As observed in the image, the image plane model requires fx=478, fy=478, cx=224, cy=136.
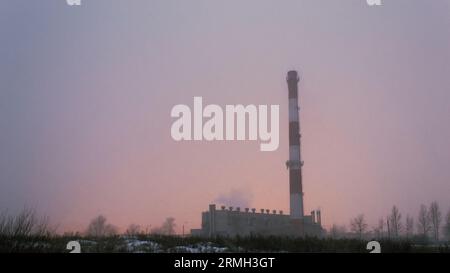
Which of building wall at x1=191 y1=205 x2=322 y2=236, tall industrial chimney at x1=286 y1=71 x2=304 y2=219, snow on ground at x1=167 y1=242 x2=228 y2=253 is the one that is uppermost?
tall industrial chimney at x1=286 y1=71 x2=304 y2=219

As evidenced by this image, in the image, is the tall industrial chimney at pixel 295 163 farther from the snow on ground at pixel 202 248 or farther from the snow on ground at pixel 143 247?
the snow on ground at pixel 143 247

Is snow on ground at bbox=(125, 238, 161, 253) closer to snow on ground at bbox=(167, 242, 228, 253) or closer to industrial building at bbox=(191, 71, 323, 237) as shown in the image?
snow on ground at bbox=(167, 242, 228, 253)

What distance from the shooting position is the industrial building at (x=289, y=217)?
45.9 m

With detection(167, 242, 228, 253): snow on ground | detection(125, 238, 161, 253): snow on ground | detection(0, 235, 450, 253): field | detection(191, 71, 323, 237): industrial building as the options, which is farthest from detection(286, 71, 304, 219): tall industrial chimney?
detection(125, 238, 161, 253): snow on ground

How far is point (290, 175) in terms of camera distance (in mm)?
46156

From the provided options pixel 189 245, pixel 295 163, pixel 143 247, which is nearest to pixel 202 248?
pixel 189 245

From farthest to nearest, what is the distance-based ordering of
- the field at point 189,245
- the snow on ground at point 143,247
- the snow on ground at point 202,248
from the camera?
the snow on ground at point 202,248 < the snow on ground at point 143,247 < the field at point 189,245

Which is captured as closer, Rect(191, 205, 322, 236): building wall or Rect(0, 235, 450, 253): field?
Rect(0, 235, 450, 253): field

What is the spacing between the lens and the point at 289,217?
4703cm

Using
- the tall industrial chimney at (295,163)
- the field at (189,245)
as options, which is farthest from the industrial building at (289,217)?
the field at (189,245)

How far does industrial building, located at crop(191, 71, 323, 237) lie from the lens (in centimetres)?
4594
